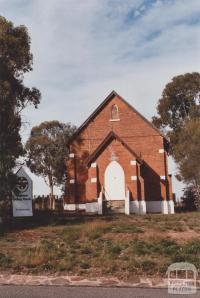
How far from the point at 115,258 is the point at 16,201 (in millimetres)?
11009

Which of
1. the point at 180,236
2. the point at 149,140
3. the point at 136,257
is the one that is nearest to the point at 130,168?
the point at 149,140

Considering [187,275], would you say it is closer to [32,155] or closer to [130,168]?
[130,168]

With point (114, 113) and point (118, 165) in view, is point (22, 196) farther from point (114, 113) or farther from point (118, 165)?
point (114, 113)

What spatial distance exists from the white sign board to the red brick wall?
12923mm

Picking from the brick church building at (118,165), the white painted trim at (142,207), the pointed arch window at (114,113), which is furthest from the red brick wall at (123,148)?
the white painted trim at (142,207)

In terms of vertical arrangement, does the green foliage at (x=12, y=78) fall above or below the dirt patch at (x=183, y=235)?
above

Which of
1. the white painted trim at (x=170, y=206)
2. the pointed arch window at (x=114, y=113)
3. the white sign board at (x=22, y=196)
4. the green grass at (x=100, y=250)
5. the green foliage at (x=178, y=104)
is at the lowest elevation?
the green grass at (x=100, y=250)

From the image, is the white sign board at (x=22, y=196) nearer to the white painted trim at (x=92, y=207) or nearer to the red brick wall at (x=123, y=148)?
the white painted trim at (x=92, y=207)

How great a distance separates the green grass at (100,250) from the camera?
11.5 m

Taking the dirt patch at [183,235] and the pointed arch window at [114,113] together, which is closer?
the dirt patch at [183,235]

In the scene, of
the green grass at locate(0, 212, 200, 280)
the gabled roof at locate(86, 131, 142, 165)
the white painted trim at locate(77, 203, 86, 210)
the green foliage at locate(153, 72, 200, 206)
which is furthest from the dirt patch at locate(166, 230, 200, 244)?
the green foliage at locate(153, 72, 200, 206)

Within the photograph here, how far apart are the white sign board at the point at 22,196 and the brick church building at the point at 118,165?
36.1 ft

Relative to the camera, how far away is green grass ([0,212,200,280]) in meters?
11.5

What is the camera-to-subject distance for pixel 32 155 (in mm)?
58000
